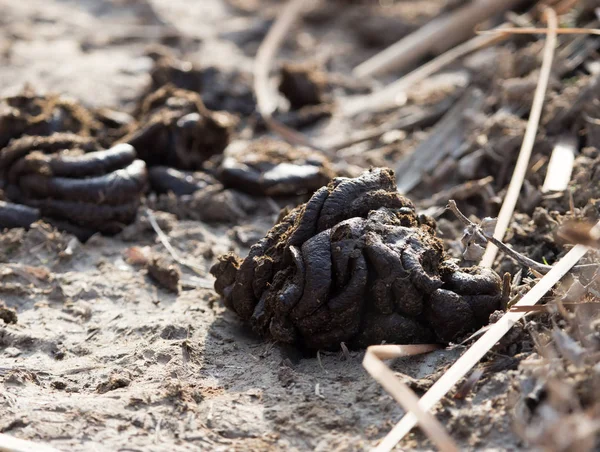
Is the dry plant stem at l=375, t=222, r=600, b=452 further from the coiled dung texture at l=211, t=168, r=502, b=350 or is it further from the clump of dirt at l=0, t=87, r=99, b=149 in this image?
the clump of dirt at l=0, t=87, r=99, b=149

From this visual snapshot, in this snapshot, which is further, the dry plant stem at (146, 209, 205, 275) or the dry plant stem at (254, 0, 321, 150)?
the dry plant stem at (254, 0, 321, 150)

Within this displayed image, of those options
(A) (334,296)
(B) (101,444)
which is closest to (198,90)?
(A) (334,296)

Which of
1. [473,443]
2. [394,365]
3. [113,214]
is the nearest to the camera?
[473,443]

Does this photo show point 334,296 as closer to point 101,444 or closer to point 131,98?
point 101,444

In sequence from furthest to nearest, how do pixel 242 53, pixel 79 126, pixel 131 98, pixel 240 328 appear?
pixel 242 53 < pixel 131 98 < pixel 79 126 < pixel 240 328

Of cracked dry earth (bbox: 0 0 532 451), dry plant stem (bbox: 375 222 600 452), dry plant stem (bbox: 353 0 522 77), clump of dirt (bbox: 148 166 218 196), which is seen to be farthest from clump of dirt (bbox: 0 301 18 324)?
dry plant stem (bbox: 353 0 522 77)

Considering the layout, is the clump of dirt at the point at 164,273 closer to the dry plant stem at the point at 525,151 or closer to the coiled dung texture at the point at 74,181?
the coiled dung texture at the point at 74,181
